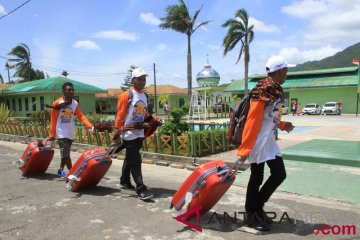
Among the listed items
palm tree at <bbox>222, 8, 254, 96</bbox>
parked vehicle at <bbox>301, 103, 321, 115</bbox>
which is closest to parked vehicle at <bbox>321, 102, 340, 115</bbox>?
parked vehicle at <bbox>301, 103, 321, 115</bbox>

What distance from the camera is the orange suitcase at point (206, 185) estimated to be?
12.3 feet

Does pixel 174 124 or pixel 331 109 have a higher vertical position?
pixel 331 109

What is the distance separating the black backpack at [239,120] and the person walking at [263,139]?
0.12 meters

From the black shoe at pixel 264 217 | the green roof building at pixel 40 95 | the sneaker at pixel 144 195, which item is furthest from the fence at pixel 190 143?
the green roof building at pixel 40 95

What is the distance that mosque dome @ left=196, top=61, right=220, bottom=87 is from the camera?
36.1m

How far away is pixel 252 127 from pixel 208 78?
33341mm

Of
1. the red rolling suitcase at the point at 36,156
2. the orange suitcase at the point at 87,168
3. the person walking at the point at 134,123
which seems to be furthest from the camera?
the red rolling suitcase at the point at 36,156

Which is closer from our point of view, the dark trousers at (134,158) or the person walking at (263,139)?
the person walking at (263,139)

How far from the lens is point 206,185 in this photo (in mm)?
3746

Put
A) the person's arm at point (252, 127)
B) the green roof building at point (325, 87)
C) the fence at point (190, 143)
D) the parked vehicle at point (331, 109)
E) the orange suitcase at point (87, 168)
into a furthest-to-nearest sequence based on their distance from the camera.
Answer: the green roof building at point (325, 87) → the parked vehicle at point (331, 109) → the fence at point (190, 143) → the orange suitcase at point (87, 168) → the person's arm at point (252, 127)

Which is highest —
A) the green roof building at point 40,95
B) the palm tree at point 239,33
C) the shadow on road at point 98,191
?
the palm tree at point 239,33

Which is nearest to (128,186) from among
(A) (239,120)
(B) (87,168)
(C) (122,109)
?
(B) (87,168)

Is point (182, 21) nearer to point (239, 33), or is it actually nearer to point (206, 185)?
point (239, 33)

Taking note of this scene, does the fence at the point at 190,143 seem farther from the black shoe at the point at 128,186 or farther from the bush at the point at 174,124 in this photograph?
the black shoe at the point at 128,186
